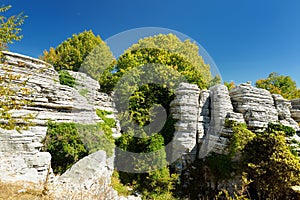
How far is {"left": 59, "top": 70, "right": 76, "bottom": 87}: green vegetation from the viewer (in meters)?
9.87

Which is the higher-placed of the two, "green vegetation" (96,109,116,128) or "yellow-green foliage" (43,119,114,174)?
"green vegetation" (96,109,116,128)

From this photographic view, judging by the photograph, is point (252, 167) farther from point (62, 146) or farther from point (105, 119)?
point (62, 146)

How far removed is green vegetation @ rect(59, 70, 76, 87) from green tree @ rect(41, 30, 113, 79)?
21.8 ft

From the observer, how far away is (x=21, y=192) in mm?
4223

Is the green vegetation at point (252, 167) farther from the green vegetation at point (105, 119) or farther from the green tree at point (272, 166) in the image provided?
the green vegetation at point (105, 119)

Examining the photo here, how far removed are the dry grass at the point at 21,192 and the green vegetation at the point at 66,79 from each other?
6283 mm

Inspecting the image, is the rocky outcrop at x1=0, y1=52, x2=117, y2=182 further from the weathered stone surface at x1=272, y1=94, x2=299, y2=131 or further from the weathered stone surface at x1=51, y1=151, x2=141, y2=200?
the weathered stone surface at x1=272, y1=94, x2=299, y2=131

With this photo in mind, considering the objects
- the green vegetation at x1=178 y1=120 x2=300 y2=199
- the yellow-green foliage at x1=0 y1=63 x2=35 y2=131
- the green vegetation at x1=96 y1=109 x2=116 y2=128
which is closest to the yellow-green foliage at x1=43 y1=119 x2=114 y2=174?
the green vegetation at x1=96 y1=109 x2=116 y2=128

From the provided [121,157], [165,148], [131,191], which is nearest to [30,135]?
[121,157]

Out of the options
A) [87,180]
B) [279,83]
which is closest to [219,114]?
[87,180]

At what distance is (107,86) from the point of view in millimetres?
12625

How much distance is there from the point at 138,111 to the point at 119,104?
185cm

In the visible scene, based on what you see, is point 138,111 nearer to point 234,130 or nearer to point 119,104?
point 119,104

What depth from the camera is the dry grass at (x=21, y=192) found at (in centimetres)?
388
